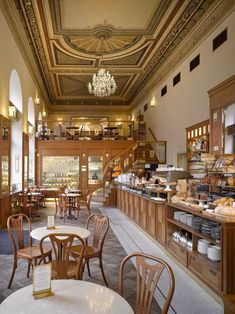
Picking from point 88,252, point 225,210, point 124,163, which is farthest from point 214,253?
point 124,163

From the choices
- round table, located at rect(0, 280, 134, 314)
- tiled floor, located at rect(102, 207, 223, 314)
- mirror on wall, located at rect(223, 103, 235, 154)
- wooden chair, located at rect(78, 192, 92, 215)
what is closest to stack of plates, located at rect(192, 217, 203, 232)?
tiled floor, located at rect(102, 207, 223, 314)

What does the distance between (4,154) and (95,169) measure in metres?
7.92

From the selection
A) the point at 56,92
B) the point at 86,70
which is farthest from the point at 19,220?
the point at 56,92

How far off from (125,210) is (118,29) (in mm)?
5855

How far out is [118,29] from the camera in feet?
29.8

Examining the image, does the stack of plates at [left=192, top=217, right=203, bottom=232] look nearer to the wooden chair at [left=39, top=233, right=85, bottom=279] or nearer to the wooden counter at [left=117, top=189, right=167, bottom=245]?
the wooden counter at [left=117, top=189, right=167, bottom=245]

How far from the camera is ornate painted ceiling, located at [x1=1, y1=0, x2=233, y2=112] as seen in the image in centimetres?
764

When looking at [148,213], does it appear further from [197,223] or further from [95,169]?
[95,169]

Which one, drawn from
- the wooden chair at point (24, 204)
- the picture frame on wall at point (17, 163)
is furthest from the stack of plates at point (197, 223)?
the picture frame on wall at point (17, 163)

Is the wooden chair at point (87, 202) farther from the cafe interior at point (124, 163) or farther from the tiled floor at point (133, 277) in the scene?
the tiled floor at point (133, 277)

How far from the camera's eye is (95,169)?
1526 centimetres

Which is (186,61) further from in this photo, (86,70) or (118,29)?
(86,70)

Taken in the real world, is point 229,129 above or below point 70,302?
above

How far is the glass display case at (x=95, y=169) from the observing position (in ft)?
49.6
